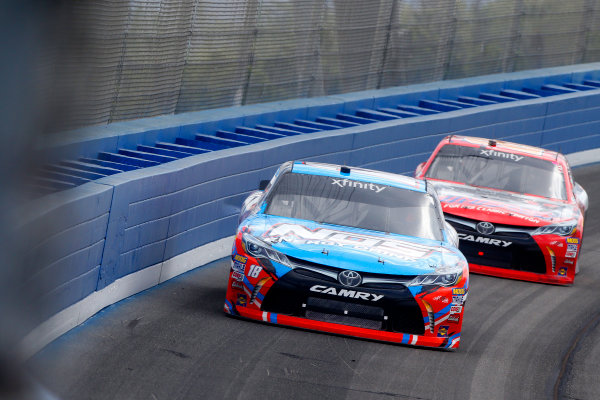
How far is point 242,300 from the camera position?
325 inches

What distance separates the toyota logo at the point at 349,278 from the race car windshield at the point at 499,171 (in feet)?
17.2

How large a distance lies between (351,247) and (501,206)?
415cm

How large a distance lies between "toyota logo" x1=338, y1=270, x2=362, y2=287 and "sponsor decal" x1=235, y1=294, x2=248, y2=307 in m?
0.76

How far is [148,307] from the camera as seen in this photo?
8734 millimetres

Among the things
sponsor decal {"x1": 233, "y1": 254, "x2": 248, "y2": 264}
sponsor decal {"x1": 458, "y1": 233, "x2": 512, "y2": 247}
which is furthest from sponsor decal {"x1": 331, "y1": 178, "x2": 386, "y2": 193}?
sponsor decal {"x1": 458, "y1": 233, "x2": 512, "y2": 247}

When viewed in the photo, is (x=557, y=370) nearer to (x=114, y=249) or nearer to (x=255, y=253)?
(x=255, y=253)

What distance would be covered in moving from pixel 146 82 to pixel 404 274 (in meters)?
6.40

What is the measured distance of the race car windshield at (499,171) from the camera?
42.1 ft

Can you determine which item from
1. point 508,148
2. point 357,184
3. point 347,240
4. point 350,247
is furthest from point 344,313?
point 508,148

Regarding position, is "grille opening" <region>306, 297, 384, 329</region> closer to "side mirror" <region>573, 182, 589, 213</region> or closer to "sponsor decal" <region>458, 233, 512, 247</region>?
"sponsor decal" <region>458, 233, 512, 247</region>

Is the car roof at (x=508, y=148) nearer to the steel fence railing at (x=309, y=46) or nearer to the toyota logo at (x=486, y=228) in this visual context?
the toyota logo at (x=486, y=228)

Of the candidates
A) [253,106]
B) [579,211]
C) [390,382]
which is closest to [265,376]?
[390,382]

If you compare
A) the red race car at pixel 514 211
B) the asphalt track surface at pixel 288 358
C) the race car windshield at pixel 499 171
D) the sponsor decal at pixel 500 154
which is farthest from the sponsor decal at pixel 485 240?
the sponsor decal at pixel 500 154

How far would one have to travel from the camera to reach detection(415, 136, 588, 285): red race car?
458 inches
